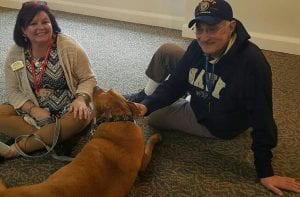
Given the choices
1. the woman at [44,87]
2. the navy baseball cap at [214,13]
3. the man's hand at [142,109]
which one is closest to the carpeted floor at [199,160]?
the woman at [44,87]

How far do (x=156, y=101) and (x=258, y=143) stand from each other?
53 cm

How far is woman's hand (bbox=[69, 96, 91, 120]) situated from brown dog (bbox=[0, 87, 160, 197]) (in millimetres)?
289

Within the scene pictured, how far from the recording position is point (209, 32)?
5.06ft

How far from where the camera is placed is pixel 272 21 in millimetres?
2979

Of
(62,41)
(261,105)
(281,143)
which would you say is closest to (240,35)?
(261,105)

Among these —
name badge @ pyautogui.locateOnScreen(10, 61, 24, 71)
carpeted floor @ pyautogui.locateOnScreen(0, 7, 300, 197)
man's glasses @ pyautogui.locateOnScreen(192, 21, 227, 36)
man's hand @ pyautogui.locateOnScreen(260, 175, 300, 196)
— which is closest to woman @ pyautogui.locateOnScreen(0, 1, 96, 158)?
name badge @ pyautogui.locateOnScreen(10, 61, 24, 71)

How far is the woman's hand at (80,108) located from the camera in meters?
1.81

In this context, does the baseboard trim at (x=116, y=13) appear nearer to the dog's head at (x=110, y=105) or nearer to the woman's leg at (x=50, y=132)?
the woman's leg at (x=50, y=132)

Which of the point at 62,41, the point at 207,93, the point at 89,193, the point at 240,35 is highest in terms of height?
the point at 240,35

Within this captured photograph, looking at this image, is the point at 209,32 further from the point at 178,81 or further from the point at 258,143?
the point at 258,143

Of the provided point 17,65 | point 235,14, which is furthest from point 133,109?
point 235,14

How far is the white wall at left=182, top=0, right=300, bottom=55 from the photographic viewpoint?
9.51 feet

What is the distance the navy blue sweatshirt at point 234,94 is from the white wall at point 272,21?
4.55ft

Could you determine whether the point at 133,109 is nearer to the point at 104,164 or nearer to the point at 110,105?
the point at 110,105
